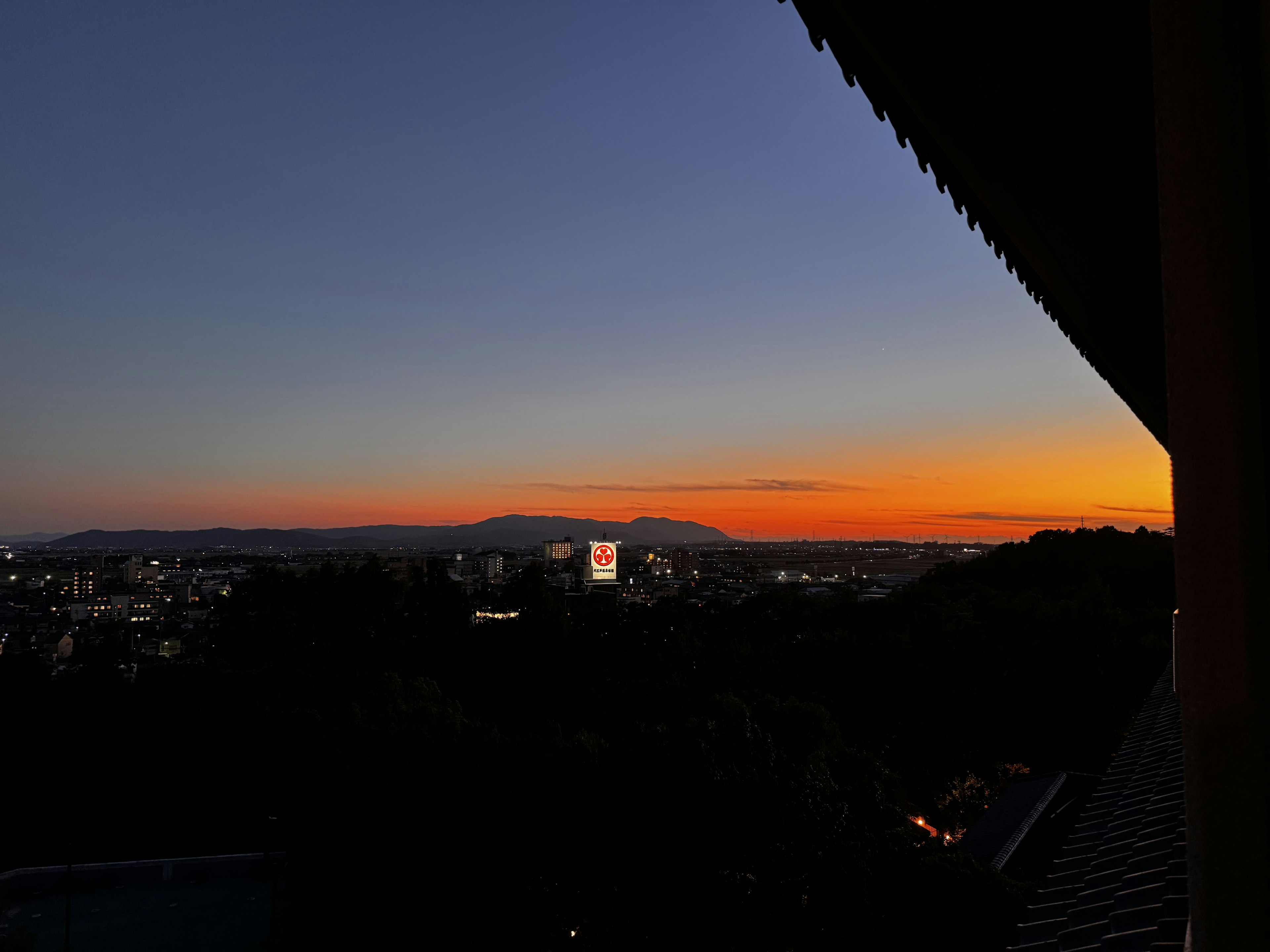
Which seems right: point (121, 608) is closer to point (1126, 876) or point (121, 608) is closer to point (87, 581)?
point (87, 581)

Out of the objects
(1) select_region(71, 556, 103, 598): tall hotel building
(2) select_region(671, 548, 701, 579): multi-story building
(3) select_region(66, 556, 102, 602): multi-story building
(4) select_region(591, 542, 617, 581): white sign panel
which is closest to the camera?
(4) select_region(591, 542, 617, 581): white sign panel

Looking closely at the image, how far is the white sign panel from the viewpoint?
68.1 m

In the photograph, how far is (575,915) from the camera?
34.2 feet

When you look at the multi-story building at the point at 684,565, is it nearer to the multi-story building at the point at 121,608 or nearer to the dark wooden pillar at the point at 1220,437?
the multi-story building at the point at 121,608

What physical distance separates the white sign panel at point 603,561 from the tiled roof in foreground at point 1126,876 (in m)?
63.3

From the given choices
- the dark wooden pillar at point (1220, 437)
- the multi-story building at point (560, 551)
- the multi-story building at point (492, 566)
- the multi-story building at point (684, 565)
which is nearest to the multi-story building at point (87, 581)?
the multi-story building at point (492, 566)

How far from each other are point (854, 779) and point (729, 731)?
2.60 meters

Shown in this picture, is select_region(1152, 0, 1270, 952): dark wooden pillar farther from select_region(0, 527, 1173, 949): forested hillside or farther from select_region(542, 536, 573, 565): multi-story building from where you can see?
select_region(542, 536, 573, 565): multi-story building

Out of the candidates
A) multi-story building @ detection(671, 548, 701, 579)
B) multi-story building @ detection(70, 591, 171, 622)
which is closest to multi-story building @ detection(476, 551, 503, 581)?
multi-story building @ detection(671, 548, 701, 579)

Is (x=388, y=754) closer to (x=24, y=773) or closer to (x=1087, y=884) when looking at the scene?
(x=24, y=773)

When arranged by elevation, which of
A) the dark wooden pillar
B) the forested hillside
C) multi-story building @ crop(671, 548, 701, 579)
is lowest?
multi-story building @ crop(671, 548, 701, 579)

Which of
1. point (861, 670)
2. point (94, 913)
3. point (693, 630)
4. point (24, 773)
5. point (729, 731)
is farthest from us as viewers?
point (693, 630)

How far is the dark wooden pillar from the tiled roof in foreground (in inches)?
12.2

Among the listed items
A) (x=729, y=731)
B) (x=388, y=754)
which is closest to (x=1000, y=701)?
(x=729, y=731)
